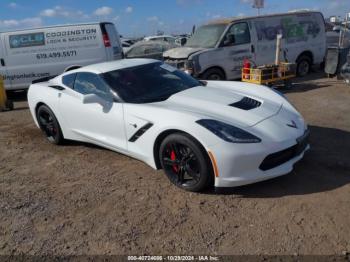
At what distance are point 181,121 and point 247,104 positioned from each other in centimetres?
100

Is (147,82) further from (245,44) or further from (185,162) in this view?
(245,44)

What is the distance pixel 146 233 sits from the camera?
9.95 feet

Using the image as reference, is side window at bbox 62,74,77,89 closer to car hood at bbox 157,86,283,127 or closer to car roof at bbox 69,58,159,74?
car roof at bbox 69,58,159,74

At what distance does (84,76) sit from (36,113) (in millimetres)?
1391

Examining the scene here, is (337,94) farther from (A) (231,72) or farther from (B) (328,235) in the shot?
(B) (328,235)

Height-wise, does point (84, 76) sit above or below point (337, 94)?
above

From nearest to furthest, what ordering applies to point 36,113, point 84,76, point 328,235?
point 328,235
point 84,76
point 36,113

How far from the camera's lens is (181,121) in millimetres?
3471

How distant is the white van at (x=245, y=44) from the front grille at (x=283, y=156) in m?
5.25

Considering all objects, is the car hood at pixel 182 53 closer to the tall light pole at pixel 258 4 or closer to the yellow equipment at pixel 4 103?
the yellow equipment at pixel 4 103

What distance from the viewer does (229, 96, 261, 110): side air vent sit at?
3.93 metres

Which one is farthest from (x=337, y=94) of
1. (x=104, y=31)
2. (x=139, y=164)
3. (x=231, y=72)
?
(x=104, y=31)

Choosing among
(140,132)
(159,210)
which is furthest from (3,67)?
(159,210)

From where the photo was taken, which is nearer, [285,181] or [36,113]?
[285,181]
